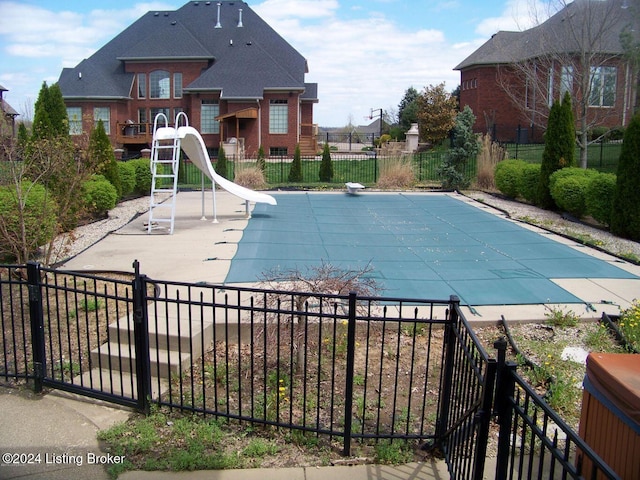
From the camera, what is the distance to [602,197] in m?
12.0

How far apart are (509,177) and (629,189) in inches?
229

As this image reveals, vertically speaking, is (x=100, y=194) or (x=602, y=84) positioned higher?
(x=602, y=84)

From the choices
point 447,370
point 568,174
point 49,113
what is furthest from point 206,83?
point 447,370

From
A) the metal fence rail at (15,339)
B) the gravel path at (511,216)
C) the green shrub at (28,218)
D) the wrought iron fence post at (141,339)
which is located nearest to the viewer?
the wrought iron fence post at (141,339)

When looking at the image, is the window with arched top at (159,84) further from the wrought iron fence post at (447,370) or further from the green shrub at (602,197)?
the wrought iron fence post at (447,370)

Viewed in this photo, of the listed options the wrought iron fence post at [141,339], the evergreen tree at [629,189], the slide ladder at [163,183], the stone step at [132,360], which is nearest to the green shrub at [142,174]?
the slide ladder at [163,183]

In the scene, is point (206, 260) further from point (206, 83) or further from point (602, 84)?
point (206, 83)

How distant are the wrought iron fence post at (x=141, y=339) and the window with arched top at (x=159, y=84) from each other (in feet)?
112

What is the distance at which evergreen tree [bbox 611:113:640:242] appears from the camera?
10859 millimetres

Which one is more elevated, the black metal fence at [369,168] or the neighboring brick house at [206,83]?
the neighboring brick house at [206,83]

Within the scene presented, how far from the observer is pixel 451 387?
161 inches

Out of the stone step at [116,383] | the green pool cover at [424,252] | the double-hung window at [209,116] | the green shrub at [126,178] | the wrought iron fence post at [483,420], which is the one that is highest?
the double-hung window at [209,116]

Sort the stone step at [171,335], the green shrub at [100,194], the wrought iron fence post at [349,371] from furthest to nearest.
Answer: the green shrub at [100,194] → the stone step at [171,335] → the wrought iron fence post at [349,371]

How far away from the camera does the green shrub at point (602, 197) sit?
1187 cm
